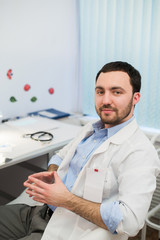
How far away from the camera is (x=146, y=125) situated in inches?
97.0

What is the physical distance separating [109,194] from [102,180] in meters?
0.07

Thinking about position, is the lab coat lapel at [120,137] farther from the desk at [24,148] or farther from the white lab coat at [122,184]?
the desk at [24,148]

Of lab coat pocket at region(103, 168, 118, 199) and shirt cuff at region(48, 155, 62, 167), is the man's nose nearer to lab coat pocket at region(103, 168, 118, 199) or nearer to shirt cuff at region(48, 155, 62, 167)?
lab coat pocket at region(103, 168, 118, 199)

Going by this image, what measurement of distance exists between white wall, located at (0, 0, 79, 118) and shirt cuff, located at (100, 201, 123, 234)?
5.08 feet

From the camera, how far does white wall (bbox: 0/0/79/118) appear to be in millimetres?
2354

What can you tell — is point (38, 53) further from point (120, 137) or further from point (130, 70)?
point (120, 137)

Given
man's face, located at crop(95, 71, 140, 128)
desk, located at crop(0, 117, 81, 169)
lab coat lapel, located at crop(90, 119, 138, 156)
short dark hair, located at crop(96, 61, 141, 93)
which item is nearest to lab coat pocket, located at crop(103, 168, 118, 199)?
lab coat lapel, located at crop(90, 119, 138, 156)

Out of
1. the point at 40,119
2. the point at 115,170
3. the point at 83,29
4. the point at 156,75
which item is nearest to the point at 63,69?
the point at 83,29

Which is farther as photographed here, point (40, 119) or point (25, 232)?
point (40, 119)

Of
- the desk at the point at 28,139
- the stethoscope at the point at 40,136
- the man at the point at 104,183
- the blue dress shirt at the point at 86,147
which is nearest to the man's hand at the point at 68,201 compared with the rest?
the man at the point at 104,183

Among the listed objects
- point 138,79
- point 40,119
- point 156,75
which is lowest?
point 40,119

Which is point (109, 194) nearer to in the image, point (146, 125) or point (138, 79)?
point (138, 79)

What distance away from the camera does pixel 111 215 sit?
108 centimetres

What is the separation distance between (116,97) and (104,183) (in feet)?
1.21
